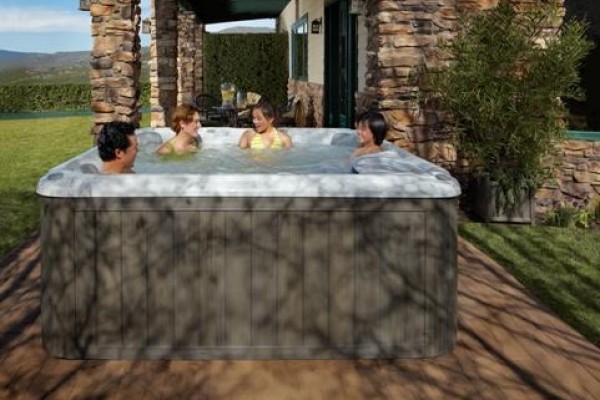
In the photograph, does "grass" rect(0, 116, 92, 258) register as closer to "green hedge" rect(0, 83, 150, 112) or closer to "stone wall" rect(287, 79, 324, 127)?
"stone wall" rect(287, 79, 324, 127)

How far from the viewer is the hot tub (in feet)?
12.1

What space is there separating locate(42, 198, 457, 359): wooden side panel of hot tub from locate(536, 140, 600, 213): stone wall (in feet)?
15.5

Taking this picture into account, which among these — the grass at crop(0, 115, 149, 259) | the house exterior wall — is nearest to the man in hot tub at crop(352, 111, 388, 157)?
the grass at crop(0, 115, 149, 259)

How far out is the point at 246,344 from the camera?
3.78 meters

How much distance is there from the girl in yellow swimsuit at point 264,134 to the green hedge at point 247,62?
13.7 metres

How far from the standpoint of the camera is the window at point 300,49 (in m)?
16.6

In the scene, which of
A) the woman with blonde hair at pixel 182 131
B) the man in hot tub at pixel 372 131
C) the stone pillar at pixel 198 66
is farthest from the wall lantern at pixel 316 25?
the man in hot tub at pixel 372 131

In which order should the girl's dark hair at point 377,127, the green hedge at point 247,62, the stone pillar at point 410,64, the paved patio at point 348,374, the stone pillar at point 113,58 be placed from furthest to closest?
the green hedge at point 247,62, the stone pillar at point 113,58, the stone pillar at point 410,64, the girl's dark hair at point 377,127, the paved patio at point 348,374

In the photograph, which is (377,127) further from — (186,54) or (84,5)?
(186,54)

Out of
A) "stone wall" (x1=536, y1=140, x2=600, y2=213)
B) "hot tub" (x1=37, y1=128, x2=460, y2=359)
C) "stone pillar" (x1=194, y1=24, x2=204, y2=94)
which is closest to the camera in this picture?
"hot tub" (x1=37, y1=128, x2=460, y2=359)

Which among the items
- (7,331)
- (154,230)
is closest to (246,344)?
(154,230)

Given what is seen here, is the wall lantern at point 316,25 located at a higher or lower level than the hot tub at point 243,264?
higher

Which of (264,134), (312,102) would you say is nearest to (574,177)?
(264,134)

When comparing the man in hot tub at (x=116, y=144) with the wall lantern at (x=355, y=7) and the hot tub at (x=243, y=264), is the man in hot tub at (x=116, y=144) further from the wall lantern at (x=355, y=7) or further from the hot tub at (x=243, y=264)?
the wall lantern at (x=355, y=7)
